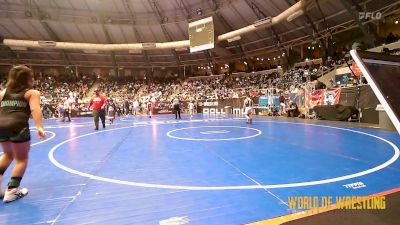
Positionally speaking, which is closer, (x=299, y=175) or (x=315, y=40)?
(x=299, y=175)

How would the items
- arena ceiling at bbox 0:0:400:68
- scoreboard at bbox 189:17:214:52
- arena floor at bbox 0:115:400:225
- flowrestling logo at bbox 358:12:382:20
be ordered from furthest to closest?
1. scoreboard at bbox 189:17:214:52
2. arena ceiling at bbox 0:0:400:68
3. flowrestling logo at bbox 358:12:382:20
4. arena floor at bbox 0:115:400:225

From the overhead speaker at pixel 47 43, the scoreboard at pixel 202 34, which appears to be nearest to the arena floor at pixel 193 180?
the scoreboard at pixel 202 34

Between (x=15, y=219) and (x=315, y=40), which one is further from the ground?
(x=315, y=40)

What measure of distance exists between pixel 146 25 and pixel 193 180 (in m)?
31.6

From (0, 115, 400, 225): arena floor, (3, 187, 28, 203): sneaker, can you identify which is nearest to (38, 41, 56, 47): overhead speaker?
(0, 115, 400, 225): arena floor

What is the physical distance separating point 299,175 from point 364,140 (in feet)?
13.9

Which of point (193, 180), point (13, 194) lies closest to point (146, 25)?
point (193, 180)

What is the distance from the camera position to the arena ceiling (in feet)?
85.6

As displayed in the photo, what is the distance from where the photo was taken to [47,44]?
99.1ft

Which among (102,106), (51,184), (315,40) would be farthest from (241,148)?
(315,40)

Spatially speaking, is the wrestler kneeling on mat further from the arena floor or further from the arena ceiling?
the arena ceiling

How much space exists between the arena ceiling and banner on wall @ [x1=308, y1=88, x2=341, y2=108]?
11.0 metres

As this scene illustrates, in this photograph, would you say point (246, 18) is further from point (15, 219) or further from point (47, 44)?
point (15, 219)

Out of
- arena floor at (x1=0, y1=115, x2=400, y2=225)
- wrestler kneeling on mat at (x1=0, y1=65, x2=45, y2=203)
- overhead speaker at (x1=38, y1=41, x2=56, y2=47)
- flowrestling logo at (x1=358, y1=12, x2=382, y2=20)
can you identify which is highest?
overhead speaker at (x1=38, y1=41, x2=56, y2=47)
